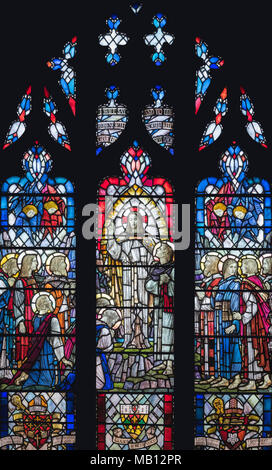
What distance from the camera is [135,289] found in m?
9.76

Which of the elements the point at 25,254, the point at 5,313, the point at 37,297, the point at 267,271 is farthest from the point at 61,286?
the point at 267,271

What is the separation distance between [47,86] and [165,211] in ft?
7.08

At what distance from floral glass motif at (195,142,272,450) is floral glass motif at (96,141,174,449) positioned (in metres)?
0.40

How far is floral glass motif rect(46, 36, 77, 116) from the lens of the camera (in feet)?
33.0

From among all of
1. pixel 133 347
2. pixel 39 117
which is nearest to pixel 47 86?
pixel 39 117

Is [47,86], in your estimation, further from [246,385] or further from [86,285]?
[246,385]

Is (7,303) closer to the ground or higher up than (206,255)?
closer to the ground

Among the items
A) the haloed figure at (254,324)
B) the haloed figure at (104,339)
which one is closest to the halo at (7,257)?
the haloed figure at (104,339)

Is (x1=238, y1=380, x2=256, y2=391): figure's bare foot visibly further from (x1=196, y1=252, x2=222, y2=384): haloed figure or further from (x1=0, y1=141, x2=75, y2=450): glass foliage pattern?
(x1=0, y1=141, x2=75, y2=450): glass foliage pattern

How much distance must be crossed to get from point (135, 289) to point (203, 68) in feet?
9.46

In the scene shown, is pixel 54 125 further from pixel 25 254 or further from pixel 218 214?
pixel 218 214

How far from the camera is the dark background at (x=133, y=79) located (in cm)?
985

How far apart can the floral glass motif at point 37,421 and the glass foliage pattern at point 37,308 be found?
0.04ft

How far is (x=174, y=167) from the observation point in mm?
9859
